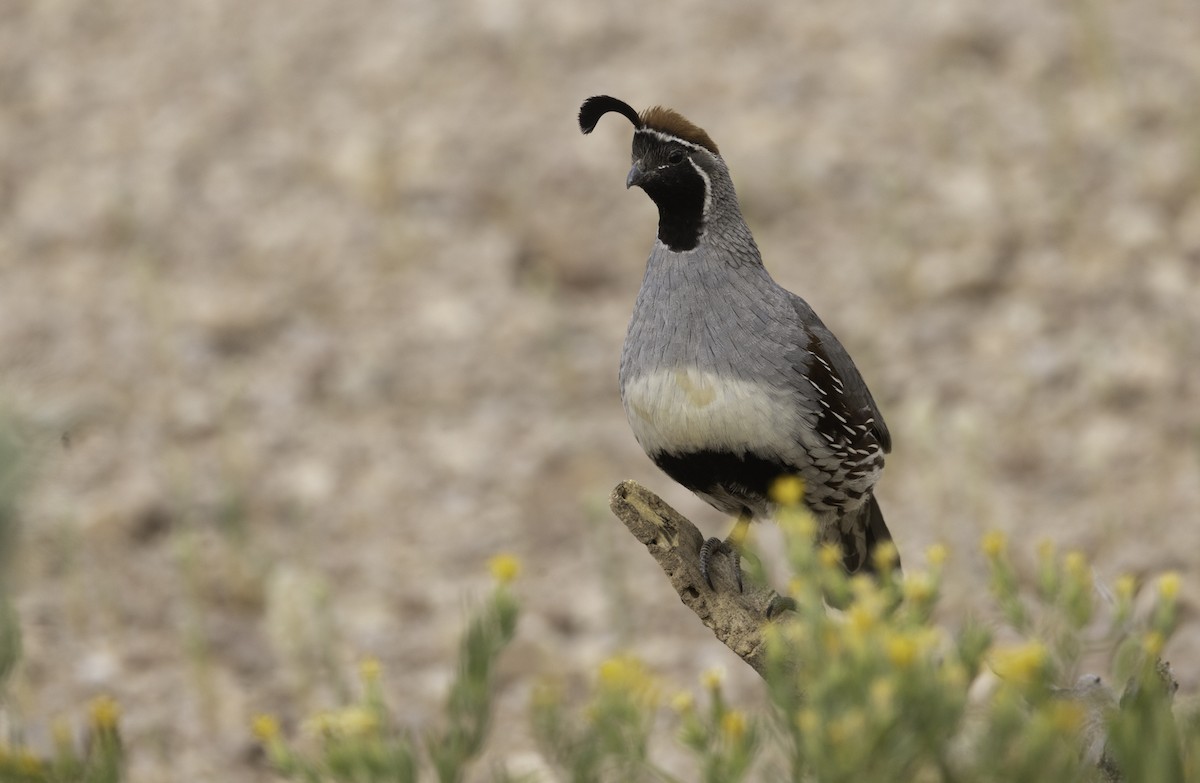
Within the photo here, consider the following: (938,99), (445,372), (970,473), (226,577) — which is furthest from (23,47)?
(970,473)

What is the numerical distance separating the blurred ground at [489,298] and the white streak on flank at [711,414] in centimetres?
189

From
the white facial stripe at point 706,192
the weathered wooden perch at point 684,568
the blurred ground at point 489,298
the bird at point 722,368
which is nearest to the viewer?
the weathered wooden perch at point 684,568

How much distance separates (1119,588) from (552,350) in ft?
18.0

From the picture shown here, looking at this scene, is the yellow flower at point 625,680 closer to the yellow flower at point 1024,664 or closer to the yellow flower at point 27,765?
the yellow flower at point 1024,664

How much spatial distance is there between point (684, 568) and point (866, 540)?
43.8 inches

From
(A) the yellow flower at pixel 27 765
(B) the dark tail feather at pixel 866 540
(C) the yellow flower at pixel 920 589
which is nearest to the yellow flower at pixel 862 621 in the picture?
(C) the yellow flower at pixel 920 589

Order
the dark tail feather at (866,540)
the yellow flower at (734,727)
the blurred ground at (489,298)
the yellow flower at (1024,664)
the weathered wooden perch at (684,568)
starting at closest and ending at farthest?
the yellow flower at (1024,664) < the yellow flower at (734,727) < the weathered wooden perch at (684,568) < the dark tail feather at (866,540) < the blurred ground at (489,298)

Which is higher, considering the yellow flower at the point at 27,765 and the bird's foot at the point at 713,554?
the bird's foot at the point at 713,554

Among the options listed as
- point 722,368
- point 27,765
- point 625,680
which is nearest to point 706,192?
point 722,368

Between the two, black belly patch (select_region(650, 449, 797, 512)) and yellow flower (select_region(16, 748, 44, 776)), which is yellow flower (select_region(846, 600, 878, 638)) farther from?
black belly patch (select_region(650, 449, 797, 512))

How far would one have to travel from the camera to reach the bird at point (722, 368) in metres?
4.09

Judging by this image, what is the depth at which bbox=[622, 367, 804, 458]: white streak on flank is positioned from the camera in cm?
405

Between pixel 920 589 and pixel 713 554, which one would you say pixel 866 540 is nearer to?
pixel 713 554

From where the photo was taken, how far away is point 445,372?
804 cm
